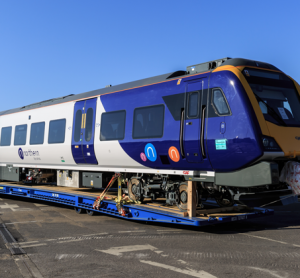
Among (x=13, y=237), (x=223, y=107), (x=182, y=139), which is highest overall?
(x=223, y=107)

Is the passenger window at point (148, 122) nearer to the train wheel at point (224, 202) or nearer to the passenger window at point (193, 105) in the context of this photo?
the passenger window at point (193, 105)

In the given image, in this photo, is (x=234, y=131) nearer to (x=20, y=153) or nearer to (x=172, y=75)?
(x=172, y=75)

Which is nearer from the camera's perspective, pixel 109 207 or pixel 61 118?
pixel 109 207

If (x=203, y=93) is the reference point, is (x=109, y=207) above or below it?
below

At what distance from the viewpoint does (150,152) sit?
30.0 feet

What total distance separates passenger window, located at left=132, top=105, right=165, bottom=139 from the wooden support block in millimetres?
1419

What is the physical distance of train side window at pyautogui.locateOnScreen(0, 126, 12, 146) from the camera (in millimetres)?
15727

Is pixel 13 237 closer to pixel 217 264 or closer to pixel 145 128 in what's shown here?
pixel 145 128

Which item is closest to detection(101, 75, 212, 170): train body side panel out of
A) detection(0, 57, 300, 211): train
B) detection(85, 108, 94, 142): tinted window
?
detection(0, 57, 300, 211): train

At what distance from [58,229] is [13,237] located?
1188 mm

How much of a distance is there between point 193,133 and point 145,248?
8.87ft

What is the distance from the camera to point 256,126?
718 centimetres

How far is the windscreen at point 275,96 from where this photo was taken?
25.2ft

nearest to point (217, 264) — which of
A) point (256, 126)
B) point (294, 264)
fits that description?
point (294, 264)
